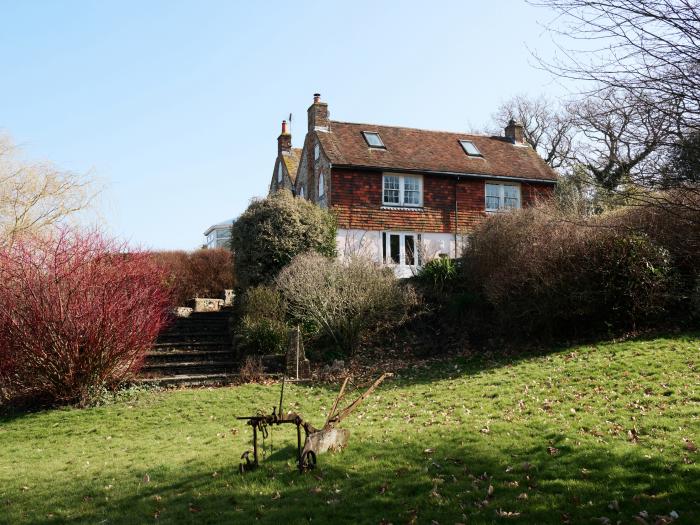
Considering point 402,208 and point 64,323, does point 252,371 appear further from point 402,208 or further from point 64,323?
point 402,208

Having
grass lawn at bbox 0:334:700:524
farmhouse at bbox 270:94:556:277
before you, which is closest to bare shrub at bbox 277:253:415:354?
grass lawn at bbox 0:334:700:524

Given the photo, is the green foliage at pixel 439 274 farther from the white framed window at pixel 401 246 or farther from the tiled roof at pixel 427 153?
the tiled roof at pixel 427 153

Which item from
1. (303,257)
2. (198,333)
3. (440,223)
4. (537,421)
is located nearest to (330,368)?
(303,257)

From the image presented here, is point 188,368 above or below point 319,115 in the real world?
below

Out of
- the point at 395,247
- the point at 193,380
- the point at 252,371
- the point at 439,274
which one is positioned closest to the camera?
the point at 193,380

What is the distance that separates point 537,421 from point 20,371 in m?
10.4

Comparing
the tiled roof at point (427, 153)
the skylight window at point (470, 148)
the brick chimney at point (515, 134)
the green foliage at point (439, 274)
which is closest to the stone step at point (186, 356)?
the green foliage at point (439, 274)

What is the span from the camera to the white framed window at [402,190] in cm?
2702

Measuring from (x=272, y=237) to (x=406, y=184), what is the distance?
9.21 m

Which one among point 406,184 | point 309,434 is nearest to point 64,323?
point 309,434

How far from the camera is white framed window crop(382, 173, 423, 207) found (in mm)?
27016

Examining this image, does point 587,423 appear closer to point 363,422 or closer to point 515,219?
point 363,422

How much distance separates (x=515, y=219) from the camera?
18.1m

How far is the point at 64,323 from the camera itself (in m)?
12.8
